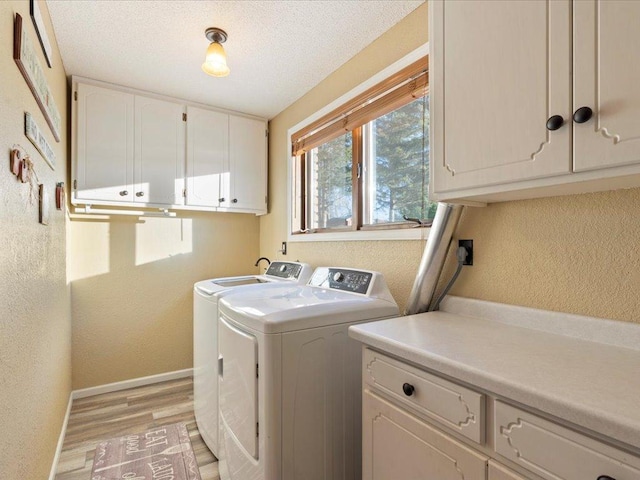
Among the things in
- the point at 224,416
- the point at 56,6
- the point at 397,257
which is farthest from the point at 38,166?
the point at 397,257

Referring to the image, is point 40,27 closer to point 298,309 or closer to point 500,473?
point 298,309

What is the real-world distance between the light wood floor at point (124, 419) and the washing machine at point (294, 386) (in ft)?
2.33

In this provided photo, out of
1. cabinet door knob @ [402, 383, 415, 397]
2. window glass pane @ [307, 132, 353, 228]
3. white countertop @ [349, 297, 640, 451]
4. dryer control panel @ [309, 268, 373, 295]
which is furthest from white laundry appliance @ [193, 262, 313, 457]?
cabinet door knob @ [402, 383, 415, 397]

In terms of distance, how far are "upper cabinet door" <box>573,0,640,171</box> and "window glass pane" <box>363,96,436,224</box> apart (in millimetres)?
842

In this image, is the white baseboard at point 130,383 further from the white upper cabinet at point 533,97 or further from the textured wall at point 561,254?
the white upper cabinet at point 533,97

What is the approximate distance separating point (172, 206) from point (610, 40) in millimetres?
2726

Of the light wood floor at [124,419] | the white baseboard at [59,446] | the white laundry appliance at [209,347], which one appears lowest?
the light wood floor at [124,419]

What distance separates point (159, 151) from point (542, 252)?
268 centimetres

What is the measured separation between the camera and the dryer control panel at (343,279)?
1.68 meters

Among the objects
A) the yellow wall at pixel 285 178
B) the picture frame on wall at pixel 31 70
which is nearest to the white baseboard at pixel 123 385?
the yellow wall at pixel 285 178

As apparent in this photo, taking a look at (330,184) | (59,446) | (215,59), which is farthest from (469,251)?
(59,446)

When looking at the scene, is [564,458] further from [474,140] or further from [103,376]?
[103,376]

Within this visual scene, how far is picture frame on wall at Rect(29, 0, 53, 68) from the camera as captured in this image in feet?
4.46

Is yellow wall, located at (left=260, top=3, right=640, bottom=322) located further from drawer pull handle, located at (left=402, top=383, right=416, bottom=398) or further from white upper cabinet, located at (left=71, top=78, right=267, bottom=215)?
white upper cabinet, located at (left=71, top=78, right=267, bottom=215)
